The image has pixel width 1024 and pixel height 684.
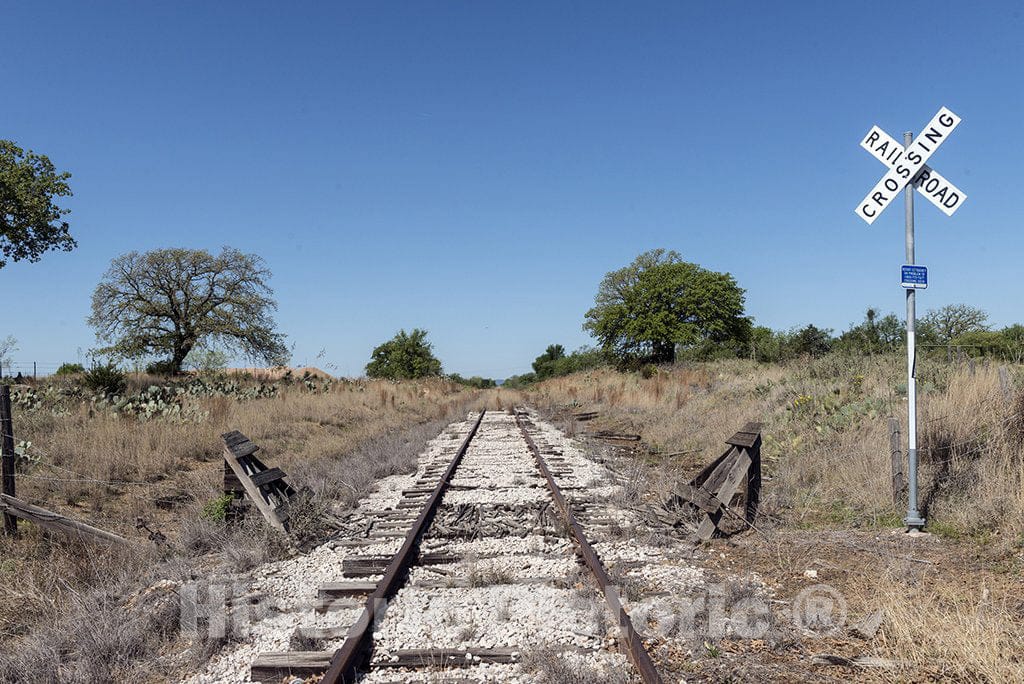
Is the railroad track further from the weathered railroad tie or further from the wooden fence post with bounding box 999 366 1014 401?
the wooden fence post with bounding box 999 366 1014 401

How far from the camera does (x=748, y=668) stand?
389cm

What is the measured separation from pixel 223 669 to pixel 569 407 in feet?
81.3

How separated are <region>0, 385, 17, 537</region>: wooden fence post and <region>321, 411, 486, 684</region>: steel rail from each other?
412cm

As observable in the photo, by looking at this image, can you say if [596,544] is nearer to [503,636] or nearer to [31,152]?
[503,636]

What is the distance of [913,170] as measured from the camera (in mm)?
6363

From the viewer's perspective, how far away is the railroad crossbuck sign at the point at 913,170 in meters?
6.21

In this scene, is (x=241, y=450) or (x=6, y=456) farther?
(x=241, y=450)

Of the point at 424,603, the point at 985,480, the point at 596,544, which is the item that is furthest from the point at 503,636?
the point at 985,480

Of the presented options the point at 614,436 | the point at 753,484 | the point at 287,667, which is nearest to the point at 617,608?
the point at 287,667

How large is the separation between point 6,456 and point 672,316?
179ft

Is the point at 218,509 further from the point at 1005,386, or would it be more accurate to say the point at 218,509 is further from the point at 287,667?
the point at 1005,386

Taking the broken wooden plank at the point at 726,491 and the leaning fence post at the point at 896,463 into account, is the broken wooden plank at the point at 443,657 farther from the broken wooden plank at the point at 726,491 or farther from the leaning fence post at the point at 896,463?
the leaning fence post at the point at 896,463

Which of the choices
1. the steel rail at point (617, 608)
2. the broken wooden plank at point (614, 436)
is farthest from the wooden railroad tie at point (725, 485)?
the broken wooden plank at point (614, 436)

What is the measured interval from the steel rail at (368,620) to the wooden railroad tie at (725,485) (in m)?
2.81
